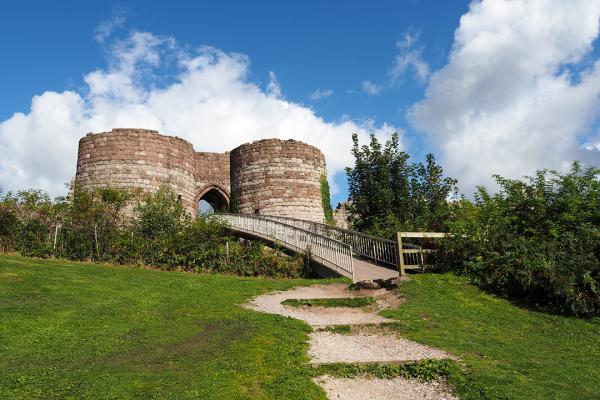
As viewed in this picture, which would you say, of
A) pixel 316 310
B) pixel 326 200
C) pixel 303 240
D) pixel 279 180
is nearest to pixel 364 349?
pixel 316 310

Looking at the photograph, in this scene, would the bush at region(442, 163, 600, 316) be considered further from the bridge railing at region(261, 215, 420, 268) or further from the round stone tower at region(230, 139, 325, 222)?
the round stone tower at region(230, 139, 325, 222)

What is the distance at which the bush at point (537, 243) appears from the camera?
11.4 m

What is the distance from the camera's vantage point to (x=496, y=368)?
7312 millimetres

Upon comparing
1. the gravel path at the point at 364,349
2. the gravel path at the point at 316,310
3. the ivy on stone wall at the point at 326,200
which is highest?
the ivy on stone wall at the point at 326,200

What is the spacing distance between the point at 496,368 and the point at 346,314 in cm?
468

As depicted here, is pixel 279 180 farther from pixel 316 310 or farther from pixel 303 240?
pixel 316 310

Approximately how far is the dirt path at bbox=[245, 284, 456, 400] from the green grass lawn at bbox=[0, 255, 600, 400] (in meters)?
0.30

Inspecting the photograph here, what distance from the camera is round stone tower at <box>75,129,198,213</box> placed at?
2852 cm

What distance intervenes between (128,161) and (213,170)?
7.15 meters

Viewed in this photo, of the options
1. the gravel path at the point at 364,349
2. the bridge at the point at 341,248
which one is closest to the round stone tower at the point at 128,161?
the bridge at the point at 341,248

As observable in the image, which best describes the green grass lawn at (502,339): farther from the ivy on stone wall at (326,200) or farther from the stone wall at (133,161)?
the stone wall at (133,161)

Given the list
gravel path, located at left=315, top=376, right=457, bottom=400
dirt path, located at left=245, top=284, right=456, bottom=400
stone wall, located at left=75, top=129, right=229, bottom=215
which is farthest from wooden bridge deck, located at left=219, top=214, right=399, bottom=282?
gravel path, located at left=315, top=376, right=457, bottom=400

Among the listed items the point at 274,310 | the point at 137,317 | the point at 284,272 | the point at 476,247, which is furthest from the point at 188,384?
the point at 284,272

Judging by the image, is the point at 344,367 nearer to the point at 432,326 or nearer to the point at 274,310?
the point at 432,326
